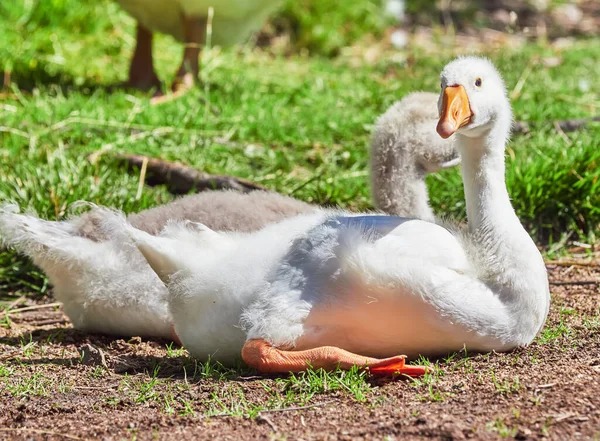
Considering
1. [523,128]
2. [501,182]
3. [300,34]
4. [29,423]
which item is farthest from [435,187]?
[300,34]

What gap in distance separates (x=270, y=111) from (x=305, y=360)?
403 cm

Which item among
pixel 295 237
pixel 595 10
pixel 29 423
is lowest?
pixel 29 423

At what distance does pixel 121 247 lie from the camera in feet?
14.6

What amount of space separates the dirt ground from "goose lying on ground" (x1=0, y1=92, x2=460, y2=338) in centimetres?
40

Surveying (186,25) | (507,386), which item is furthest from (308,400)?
(186,25)

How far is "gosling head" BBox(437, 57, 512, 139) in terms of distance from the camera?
3471mm

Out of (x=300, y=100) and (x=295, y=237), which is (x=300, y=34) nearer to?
Answer: (x=300, y=100)

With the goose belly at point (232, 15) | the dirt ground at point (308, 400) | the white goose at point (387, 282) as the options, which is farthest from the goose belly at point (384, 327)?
the goose belly at point (232, 15)

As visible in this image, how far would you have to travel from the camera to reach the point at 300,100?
25.4 ft

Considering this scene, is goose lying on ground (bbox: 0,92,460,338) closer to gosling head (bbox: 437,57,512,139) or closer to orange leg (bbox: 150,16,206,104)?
gosling head (bbox: 437,57,512,139)

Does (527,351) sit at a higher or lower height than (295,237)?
lower

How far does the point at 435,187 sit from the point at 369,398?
109 inches

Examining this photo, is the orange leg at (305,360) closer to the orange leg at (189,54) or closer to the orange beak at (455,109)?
the orange beak at (455,109)

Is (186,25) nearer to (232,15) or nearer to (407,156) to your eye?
(232,15)
